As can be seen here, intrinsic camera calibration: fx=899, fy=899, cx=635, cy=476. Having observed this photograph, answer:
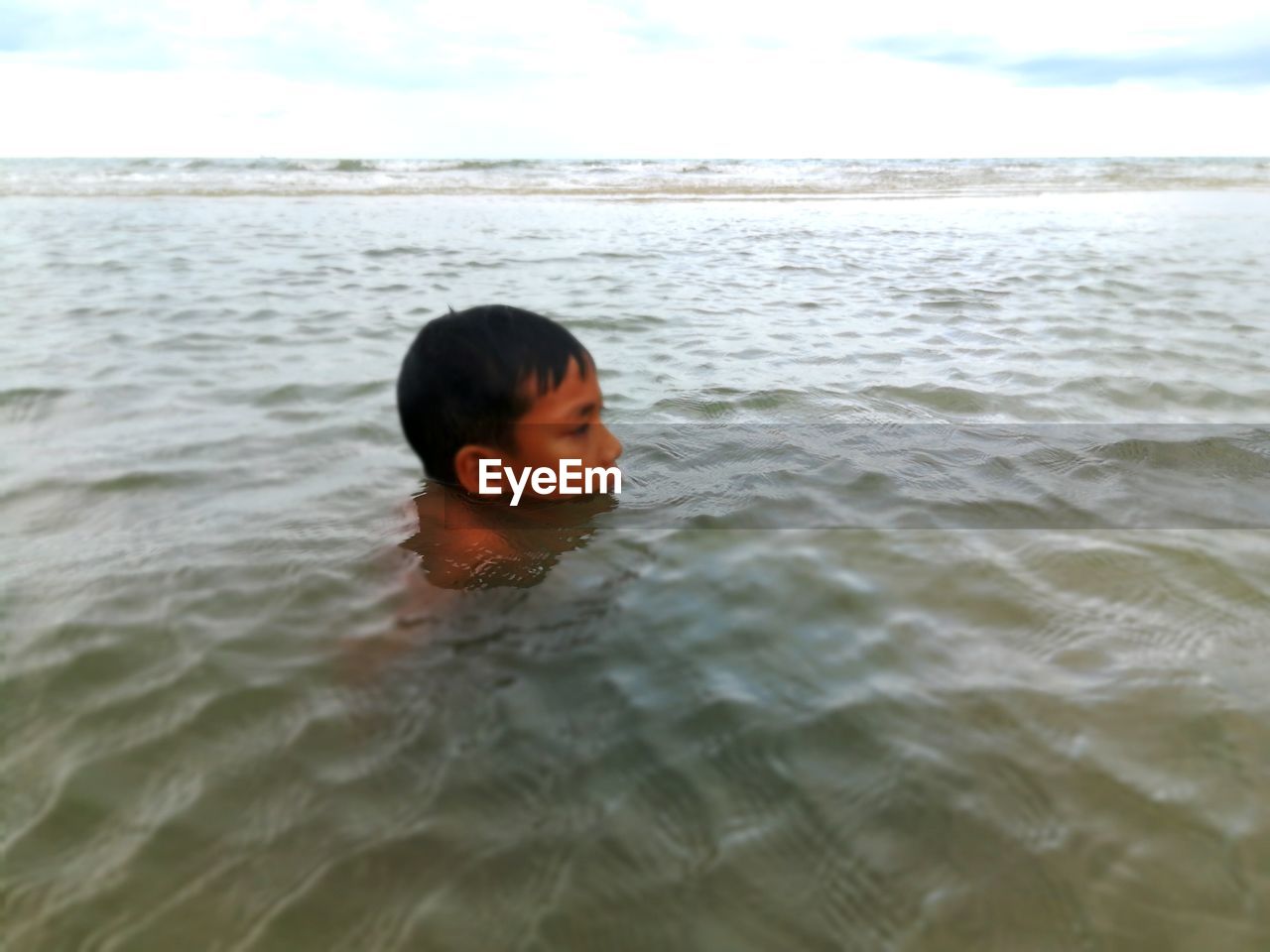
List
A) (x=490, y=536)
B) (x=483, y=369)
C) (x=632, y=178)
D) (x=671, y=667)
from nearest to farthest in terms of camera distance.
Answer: (x=671, y=667) → (x=483, y=369) → (x=490, y=536) → (x=632, y=178)

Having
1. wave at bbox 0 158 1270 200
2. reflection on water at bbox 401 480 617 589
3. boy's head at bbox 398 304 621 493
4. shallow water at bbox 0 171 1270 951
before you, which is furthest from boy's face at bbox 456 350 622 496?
wave at bbox 0 158 1270 200

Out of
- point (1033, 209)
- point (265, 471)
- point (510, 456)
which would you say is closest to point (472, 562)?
point (510, 456)

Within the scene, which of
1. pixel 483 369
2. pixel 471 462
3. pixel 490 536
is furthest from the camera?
pixel 490 536

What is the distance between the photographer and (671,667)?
2.14 metres

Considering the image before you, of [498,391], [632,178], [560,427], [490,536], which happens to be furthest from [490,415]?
[632,178]

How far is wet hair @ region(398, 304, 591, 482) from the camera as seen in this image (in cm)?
257

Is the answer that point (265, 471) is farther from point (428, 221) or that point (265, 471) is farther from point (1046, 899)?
point (428, 221)

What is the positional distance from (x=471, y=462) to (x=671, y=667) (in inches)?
36.3

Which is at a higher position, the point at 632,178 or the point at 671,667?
the point at 671,667

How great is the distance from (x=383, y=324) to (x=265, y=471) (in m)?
2.56

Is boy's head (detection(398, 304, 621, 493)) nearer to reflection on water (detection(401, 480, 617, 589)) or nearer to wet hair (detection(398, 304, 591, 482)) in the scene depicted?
wet hair (detection(398, 304, 591, 482))

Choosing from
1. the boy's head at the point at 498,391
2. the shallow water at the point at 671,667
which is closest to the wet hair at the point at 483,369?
the boy's head at the point at 498,391

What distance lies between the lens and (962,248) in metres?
9.73

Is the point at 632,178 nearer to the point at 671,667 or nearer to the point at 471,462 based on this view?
the point at 471,462
